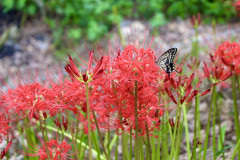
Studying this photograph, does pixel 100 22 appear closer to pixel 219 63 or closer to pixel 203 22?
pixel 203 22

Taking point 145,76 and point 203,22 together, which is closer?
point 145,76

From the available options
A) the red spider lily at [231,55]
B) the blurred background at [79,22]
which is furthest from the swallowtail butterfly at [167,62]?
the blurred background at [79,22]

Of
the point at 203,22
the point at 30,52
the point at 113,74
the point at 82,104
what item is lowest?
the point at 82,104

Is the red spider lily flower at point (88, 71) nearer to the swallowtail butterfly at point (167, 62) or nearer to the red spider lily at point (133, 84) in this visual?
the red spider lily at point (133, 84)

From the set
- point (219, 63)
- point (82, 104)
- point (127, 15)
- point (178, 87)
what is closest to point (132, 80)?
point (178, 87)

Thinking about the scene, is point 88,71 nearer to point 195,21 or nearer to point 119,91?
point 119,91

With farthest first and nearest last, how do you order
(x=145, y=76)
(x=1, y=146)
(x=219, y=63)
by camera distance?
(x=1, y=146) → (x=219, y=63) → (x=145, y=76)
